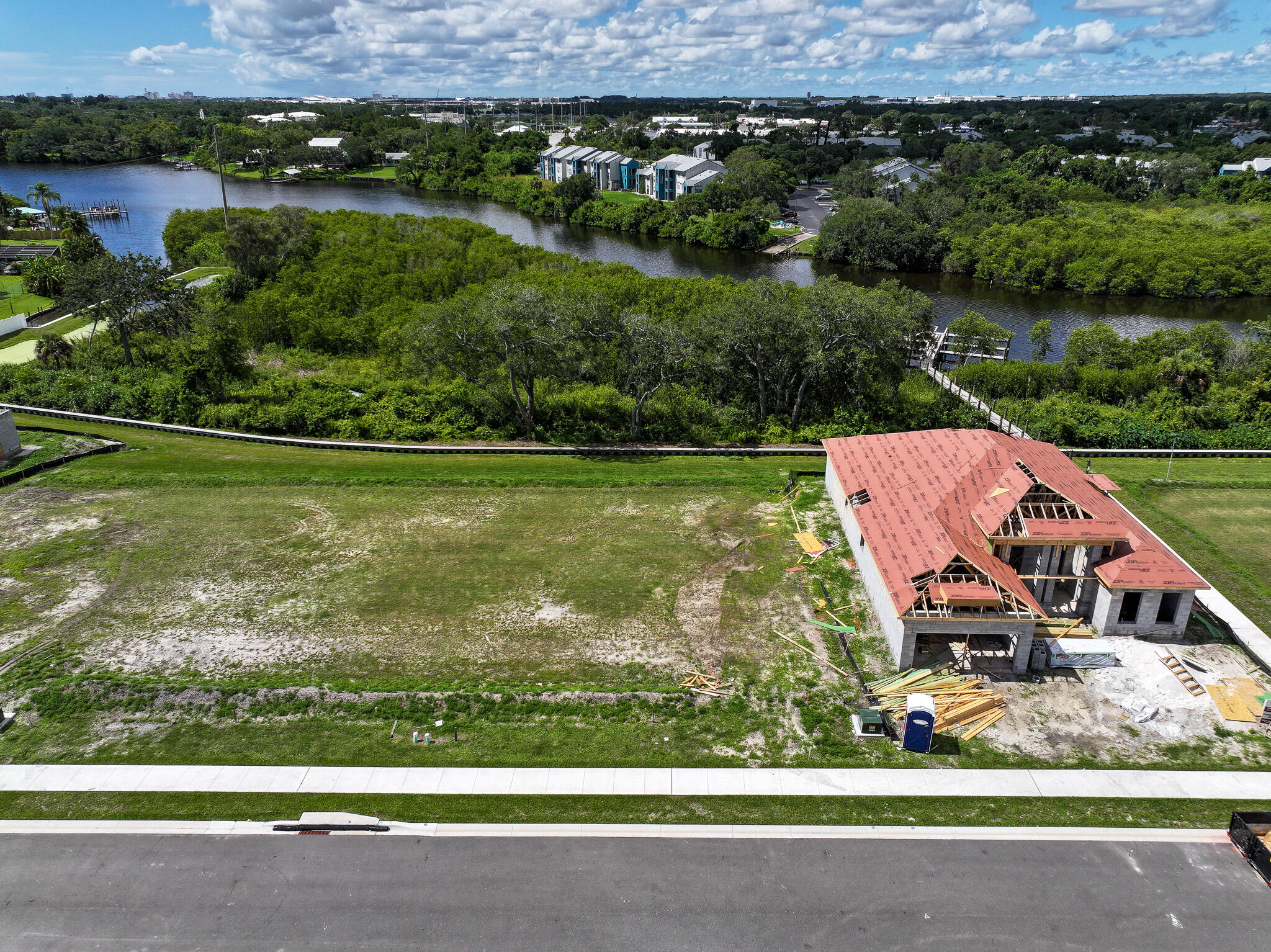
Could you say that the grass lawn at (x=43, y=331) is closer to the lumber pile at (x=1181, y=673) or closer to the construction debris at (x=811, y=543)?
the construction debris at (x=811, y=543)

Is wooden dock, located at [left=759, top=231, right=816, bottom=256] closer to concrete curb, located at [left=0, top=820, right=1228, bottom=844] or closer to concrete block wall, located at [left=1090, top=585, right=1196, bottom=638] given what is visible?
concrete block wall, located at [left=1090, top=585, right=1196, bottom=638]

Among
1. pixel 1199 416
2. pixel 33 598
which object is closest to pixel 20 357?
pixel 33 598

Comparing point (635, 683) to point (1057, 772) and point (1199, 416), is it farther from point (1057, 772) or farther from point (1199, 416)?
point (1199, 416)

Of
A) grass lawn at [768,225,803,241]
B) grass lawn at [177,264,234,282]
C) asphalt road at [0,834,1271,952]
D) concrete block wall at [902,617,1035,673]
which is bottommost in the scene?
asphalt road at [0,834,1271,952]

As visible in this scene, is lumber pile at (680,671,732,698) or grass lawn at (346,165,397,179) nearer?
lumber pile at (680,671,732,698)

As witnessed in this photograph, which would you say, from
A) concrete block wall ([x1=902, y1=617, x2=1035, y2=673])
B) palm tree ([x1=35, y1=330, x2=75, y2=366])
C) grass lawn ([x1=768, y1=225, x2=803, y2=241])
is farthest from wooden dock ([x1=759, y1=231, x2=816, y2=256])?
concrete block wall ([x1=902, y1=617, x2=1035, y2=673])

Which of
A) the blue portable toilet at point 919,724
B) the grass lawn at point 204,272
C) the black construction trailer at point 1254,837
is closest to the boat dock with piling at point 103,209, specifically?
the grass lawn at point 204,272
